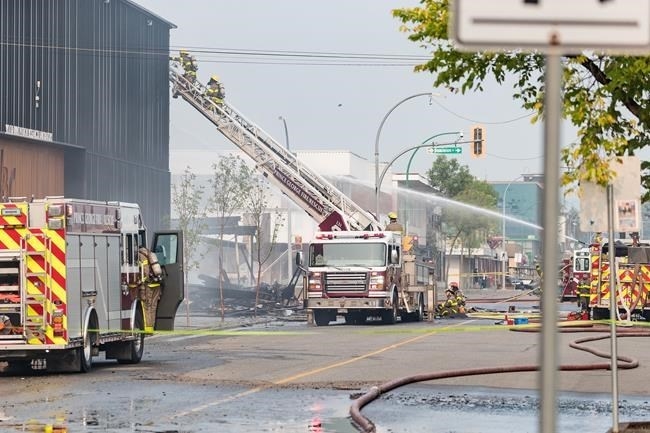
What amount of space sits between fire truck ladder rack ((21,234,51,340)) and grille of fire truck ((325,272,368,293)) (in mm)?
18768

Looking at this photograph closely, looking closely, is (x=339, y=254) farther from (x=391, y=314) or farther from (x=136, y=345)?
(x=136, y=345)

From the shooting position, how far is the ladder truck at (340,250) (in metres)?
37.9

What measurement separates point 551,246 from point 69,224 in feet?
53.5

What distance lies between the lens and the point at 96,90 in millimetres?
50562

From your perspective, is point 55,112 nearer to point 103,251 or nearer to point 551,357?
point 103,251

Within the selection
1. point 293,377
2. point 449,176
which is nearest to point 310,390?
point 293,377

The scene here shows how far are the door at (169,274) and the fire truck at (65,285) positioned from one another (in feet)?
3.00

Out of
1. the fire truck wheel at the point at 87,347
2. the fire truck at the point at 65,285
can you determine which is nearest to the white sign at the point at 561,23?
the fire truck at the point at 65,285

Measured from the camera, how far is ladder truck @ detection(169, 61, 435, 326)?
37906mm

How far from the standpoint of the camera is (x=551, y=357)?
14.0ft

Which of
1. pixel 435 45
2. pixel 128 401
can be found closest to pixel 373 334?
pixel 128 401

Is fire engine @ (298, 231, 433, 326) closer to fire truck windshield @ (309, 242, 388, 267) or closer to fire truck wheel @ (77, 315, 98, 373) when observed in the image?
fire truck windshield @ (309, 242, 388, 267)

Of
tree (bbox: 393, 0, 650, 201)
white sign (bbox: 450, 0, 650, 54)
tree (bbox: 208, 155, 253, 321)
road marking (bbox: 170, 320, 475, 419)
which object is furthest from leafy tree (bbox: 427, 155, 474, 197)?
white sign (bbox: 450, 0, 650, 54)

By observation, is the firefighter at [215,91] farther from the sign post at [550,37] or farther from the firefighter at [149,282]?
the sign post at [550,37]
